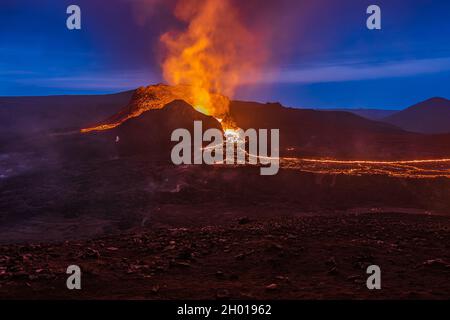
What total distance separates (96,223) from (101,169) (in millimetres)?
8368

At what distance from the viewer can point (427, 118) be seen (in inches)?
3780

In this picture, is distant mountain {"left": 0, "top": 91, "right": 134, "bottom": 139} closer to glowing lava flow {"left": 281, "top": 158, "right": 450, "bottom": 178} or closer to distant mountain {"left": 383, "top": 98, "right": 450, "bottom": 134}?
glowing lava flow {"left": 281, "top": 158, "right": 450, "bottom": 178}

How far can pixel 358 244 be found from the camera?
1130 centimetres

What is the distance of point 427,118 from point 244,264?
96.6 m

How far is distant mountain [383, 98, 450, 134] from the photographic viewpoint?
86619 millimetres

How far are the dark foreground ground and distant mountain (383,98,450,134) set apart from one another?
76120 millimetres

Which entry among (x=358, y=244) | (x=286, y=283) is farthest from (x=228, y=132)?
(x=286, y=283)

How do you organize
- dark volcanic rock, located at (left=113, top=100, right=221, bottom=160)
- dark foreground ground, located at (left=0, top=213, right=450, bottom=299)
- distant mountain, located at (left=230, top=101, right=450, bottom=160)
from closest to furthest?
1. dark foreground ground, located at (left=0, top=213, right=450, bottom=299)
2. dark volcanic rock, located at (left=113, top=100, right=221, bottom=160)
3. distant mountain, located at (left=230, top=101, right=450, bottom=160)

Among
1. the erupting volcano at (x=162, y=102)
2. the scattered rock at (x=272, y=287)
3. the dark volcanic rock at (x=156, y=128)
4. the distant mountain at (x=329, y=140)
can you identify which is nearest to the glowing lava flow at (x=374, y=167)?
the distant mountain at (x=329, y=140)

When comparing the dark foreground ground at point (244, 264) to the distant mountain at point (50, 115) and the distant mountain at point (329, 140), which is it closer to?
the distant mountain at point (329, 140)

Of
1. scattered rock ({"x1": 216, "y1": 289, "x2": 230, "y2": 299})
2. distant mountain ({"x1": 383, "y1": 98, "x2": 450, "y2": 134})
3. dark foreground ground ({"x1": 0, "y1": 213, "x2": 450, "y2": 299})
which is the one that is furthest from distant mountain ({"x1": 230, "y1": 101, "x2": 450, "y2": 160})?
distant mountain ({"x1": 383, "y1": 98, "x2": 450, "y2": 134})

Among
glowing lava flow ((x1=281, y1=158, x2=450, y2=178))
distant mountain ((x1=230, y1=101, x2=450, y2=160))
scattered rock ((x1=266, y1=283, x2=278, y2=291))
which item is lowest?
scattered rock ((x1=266, y1=283, x2=278, y2=291))

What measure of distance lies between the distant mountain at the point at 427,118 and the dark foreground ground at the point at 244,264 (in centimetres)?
7612

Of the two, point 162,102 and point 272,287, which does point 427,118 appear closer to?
point 162,102
